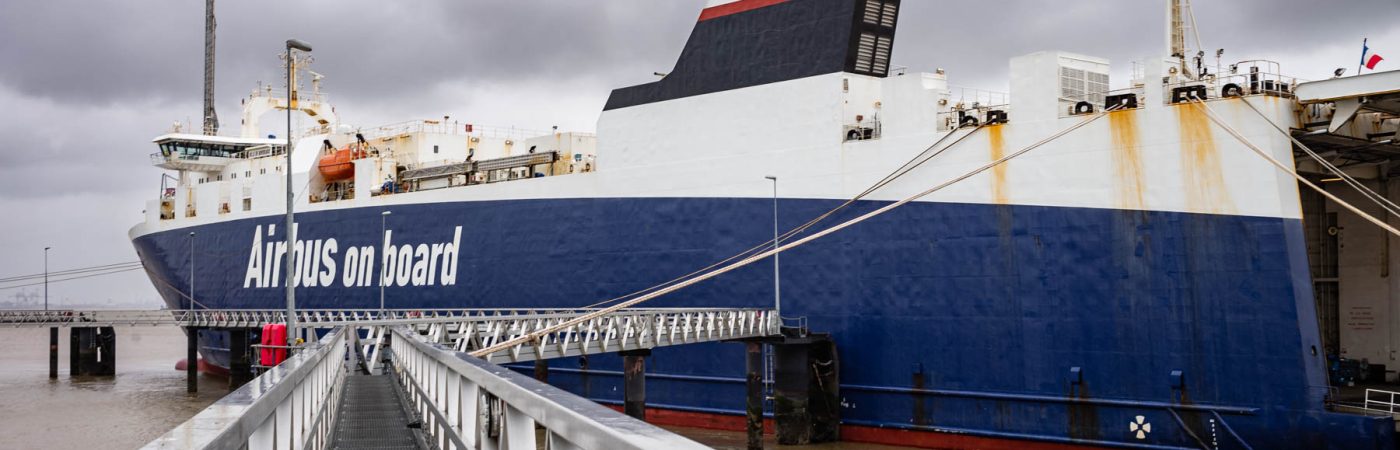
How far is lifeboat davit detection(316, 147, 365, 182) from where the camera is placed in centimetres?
4584

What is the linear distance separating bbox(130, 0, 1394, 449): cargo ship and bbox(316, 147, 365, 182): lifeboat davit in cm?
770

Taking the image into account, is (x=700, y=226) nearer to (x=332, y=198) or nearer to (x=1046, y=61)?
(x=1046, y=61)

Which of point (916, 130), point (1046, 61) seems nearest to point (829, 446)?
point (916, 130)

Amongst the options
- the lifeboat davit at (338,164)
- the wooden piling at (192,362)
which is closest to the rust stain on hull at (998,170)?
the lifeboat davit at (338,164)

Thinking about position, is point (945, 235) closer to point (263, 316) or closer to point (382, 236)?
point (382, 236)

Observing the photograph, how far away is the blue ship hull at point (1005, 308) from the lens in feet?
74.0

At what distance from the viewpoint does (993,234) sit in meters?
26.1

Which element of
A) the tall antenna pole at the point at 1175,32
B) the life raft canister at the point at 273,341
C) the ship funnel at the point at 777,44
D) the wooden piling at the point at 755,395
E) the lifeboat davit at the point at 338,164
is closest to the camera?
the life raft canister at the point at 273,341

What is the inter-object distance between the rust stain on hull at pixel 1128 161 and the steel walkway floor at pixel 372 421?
15256 millimetres

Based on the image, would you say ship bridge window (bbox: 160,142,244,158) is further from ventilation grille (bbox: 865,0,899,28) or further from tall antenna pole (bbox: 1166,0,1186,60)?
tall antenna pole (bbox: 1166,0,1186,60)

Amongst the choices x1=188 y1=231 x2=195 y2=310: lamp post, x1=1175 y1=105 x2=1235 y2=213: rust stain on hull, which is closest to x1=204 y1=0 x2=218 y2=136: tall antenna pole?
x1=188 y1=231 x2=195 y2=310: lamp post

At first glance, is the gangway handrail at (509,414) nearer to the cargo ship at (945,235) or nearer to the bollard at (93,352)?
the cargo ship at (945,235)

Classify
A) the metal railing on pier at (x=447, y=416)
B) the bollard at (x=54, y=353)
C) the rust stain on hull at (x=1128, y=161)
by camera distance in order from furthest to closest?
the bollard at (x=54, y=353), the rust stain on hull at (x=1128, y=161), the metal railing on pier at (x=447, y=416)

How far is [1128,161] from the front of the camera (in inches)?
963
